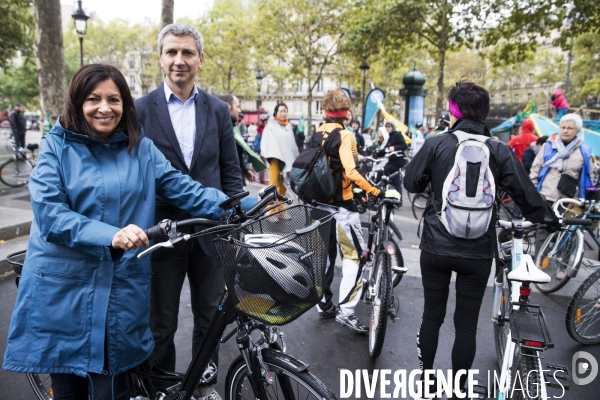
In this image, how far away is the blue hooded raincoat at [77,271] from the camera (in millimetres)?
1745

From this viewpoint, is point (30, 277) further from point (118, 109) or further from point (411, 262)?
point (411, 262)

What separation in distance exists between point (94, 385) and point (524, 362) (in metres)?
2.04

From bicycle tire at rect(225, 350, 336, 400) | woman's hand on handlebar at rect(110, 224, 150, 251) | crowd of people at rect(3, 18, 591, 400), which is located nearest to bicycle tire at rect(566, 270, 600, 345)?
crowd of people at rect(3, 18, 591, 400)

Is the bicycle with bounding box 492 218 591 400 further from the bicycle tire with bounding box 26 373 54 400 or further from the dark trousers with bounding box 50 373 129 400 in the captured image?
the bicycle tire with bounding box 26 373 54 400

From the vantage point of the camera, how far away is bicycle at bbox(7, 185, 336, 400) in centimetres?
169

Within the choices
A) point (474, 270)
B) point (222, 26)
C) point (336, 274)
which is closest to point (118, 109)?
point (474, 270)

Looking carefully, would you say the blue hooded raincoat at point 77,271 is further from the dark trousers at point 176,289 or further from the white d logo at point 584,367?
the white d logo at point 584,367

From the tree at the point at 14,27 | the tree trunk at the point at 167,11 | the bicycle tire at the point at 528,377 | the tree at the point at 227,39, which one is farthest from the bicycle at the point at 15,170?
the tree at the point at 227,39

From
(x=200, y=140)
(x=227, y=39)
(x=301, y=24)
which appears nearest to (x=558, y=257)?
(x=200, y=140)

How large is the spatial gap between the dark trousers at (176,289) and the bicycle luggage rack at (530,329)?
5.13 ft

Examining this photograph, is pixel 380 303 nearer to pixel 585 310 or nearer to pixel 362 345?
pixel 362 345

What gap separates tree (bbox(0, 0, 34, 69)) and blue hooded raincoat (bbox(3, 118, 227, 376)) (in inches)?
637

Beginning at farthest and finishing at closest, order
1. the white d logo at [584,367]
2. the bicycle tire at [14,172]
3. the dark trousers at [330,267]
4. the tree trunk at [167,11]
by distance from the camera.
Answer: the bicycle tire at [14,172] < the tree trunk at [167,11] < the dark trousers at [330,267] < the white d logo at [584,367]

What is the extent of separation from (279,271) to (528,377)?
4.71 feet
